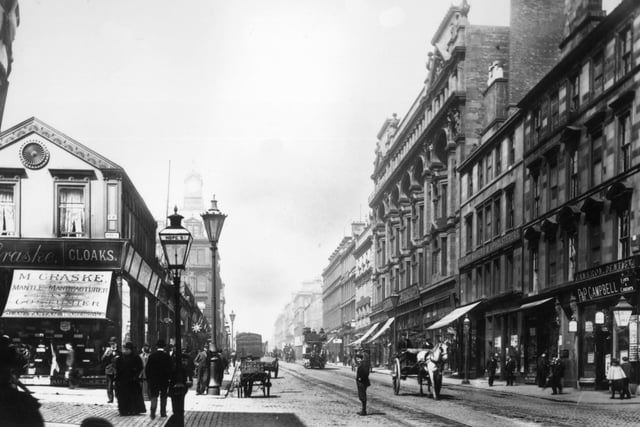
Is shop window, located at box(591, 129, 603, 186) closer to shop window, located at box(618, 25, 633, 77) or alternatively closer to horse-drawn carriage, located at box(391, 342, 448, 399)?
shop window, located at box(618, 25, 633, 77)

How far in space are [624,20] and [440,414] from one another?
17588 mm

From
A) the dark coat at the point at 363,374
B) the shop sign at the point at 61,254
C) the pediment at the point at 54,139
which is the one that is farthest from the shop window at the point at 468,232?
the dark coat at the point at 363,374

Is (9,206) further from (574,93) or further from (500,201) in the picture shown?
(500,201)

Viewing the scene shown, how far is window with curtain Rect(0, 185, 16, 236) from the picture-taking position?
107 ft

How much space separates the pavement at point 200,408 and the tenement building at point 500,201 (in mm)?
11902

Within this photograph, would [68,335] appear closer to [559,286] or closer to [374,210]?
[559,286]

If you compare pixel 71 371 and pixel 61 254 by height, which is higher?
pixel 61 254

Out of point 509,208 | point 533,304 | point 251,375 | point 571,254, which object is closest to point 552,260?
point 533,304

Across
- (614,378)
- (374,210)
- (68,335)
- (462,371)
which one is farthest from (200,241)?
(614,378)

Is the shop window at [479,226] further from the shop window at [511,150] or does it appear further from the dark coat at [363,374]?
the dark coat at [363,374]

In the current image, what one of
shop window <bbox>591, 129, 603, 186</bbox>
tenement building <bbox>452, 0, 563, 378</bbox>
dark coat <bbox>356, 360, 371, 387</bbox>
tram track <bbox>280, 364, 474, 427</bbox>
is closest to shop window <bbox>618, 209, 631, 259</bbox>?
shop window <bbox>591, 129, 603, 186</bbox>

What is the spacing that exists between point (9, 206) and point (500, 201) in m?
25.0

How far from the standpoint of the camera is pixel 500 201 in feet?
148

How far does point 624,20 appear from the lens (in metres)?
30.5
